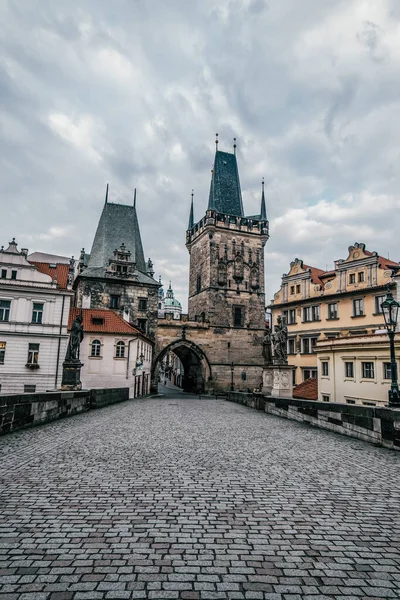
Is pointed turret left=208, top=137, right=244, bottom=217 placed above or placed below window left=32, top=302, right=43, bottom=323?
above

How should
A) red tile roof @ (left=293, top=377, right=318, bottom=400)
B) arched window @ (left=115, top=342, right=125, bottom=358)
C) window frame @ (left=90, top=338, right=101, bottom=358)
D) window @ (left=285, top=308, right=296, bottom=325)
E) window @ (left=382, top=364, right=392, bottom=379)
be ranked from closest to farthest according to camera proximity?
window @ (left=382, top=364, right=392, bottom=379), red tile roof @ (left=293, top=377, right=318, bottom=400), window frame @ (left=90, top=338, right=101, bottom=358), arched window @ (left=115, top=342, right=125, bottom=358), window @ (left=285, top=308, right=296, bottom=325)

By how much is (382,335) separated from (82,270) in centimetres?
2724

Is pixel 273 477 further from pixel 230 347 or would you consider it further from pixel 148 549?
pixel 230 347

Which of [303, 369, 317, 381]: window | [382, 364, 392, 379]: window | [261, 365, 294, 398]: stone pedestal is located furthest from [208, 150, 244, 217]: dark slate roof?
[261, 365, 294, 398]: stone pedestal

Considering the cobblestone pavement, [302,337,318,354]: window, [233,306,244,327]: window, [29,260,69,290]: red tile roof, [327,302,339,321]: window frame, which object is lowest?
the cobblestone pavement

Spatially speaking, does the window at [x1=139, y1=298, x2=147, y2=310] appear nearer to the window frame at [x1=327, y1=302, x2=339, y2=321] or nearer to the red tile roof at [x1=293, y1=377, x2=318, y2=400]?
the red tile roof at [x1=293, y1=377, x2=318, y2=400]

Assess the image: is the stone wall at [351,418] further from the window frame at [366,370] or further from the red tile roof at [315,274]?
the red tile roof at [315,274]

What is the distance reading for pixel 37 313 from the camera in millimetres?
26750

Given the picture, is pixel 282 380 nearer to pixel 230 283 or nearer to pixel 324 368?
pixel 324 368

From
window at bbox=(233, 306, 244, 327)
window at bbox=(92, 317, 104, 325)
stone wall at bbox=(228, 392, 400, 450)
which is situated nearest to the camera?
stone wall at bbox=(228, 392, 400, 450)

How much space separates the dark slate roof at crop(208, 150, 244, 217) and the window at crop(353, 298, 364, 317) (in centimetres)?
2004

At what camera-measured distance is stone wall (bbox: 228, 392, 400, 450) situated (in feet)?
26.1

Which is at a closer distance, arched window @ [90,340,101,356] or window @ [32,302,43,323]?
window @ [32,302,43,323]

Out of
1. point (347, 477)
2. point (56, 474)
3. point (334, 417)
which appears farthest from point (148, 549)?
point (334, 417)
